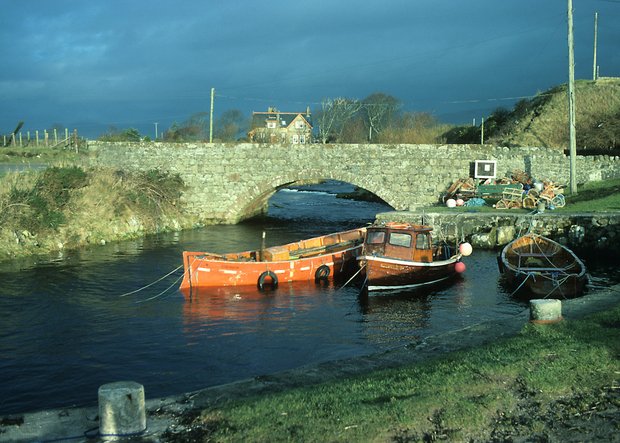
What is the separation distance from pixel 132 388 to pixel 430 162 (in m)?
28.8

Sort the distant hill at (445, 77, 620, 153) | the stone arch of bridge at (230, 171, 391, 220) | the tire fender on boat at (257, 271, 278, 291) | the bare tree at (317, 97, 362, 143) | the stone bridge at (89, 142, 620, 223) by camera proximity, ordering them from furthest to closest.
Result: the bare tree at (317, 97, 362, 143)
the distant hill at (445, 77, 620, 153)
the stone arch of bridge at (230, 171, 391, 220)
the stone bridge at (89, 142, 620, 223)
the tire fender on boat at (257, 271, 278, 291)

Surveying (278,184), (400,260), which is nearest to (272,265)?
(400,260)

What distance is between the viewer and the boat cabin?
20.8 m

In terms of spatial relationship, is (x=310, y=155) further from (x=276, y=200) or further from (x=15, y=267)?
(x=276, y=200)

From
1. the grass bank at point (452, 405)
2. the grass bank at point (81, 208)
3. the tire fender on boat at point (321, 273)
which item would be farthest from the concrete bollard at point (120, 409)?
the grass bank at point (81, 208)

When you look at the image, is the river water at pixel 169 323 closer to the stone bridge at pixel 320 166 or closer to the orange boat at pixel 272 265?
the orange boat at pixel 272 265

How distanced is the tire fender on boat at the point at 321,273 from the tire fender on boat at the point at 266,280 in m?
1.66

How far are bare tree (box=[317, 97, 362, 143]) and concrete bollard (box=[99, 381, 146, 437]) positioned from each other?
209 feet

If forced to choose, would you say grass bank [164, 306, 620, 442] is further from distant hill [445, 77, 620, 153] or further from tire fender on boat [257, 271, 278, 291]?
distant hill [445, 77, 620, 153]

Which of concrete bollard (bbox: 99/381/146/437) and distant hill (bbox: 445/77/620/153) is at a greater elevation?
distant hill (bbox: 445/77/620/153)

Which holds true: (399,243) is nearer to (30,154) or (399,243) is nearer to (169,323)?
(169,323)

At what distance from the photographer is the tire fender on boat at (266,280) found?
20.6 m

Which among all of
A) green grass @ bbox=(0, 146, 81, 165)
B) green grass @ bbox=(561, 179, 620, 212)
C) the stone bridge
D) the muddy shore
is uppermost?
green grass @ bbox=(0, 146, 81, 165)

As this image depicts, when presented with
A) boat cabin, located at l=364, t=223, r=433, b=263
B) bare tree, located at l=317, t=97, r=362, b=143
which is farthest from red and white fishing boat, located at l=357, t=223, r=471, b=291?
bare tree, located at l=317, t=97, r=362, b=143
